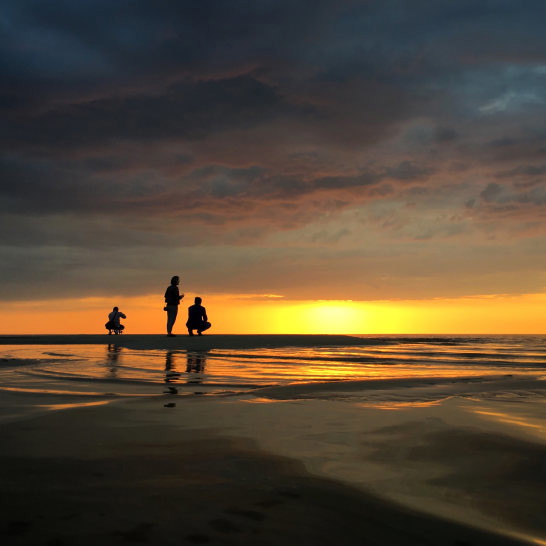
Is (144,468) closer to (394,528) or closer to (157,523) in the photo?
(157,523)

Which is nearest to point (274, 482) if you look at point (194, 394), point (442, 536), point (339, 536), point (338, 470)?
point (338, 470)

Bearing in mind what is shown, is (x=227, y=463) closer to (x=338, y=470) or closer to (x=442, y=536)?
(x=338, y=470)

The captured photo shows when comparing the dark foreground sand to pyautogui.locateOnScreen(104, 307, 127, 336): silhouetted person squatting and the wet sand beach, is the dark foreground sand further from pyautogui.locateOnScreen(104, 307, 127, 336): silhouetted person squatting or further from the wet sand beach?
pyautogui.locateOnScreen(104, 307, 127, 336): silhouetted person squatting

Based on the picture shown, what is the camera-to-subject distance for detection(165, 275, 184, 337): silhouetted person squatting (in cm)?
1961

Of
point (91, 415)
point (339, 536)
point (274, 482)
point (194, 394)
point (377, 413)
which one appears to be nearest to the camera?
point (339, 536)

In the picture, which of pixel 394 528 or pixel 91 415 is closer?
pixel 394 528

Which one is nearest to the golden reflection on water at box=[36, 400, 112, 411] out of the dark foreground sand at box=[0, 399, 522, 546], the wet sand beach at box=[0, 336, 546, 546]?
the wet sand beach at box=[0, 336, 546, 546]

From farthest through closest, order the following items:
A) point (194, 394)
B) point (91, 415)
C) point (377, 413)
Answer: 1. point (194, 394)
2. point (377, 413)
3. point (91, 415)

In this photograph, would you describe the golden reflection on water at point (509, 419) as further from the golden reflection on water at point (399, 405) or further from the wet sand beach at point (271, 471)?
the golden reflection on water at point (399, 405)

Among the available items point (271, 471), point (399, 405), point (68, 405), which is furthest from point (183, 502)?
point (399, 405)

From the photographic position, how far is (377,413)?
360cm

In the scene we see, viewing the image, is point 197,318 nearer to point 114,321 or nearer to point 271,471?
point 114,321

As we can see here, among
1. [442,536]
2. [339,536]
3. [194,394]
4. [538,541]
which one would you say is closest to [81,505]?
[339,536]

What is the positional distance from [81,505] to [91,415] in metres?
1.85
